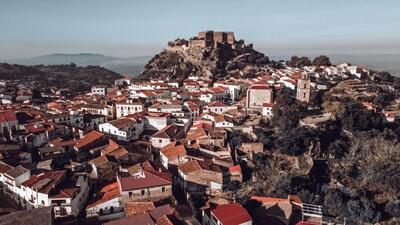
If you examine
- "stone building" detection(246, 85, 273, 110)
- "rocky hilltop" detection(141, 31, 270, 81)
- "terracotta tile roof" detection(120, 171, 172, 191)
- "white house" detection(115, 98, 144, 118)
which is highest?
"rocky hilltop" detection(141, 31, 270, 81)

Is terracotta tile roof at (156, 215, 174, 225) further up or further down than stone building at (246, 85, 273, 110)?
further down

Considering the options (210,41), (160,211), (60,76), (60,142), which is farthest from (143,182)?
(60,76)

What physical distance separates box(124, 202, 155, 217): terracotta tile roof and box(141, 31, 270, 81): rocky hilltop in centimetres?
5651

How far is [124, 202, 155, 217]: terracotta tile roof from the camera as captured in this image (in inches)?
981

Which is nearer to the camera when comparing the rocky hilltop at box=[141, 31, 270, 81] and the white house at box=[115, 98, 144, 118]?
the white house at box=[115, 98, 144, 118]

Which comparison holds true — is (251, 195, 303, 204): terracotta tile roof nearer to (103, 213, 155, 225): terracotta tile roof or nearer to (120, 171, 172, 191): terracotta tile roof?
(120, 171, 172, 191): terracotta tile roof

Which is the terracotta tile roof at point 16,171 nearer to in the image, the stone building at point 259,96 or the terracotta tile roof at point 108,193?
the terracotta tile roof at point 108,193

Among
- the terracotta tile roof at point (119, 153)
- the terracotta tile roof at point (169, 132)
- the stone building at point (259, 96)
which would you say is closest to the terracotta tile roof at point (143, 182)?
the terracotta tile roof at point (119, 153)

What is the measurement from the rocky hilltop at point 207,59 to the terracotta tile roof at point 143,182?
53932mm

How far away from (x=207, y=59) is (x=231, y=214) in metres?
66.5

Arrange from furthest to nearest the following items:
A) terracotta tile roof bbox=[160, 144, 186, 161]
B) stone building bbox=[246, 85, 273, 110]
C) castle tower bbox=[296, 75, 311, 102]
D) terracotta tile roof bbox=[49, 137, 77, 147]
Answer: stone building bbox=[246, 85, 273, 110]
castle tower bbox=[296, 75, 311, 102]
terracotta tile roof bbox=[49, 137, 77, 147]
terracotta tile roof bbox=[160, 144, 186, 161]

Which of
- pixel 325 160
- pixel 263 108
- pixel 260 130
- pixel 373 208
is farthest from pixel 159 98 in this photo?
pixel 373 208

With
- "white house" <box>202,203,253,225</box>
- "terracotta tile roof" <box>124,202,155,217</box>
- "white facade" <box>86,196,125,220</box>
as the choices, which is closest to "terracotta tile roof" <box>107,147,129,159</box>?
"white facade" <box>86,196,125,220</box>

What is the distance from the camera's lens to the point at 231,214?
23.6 metres
